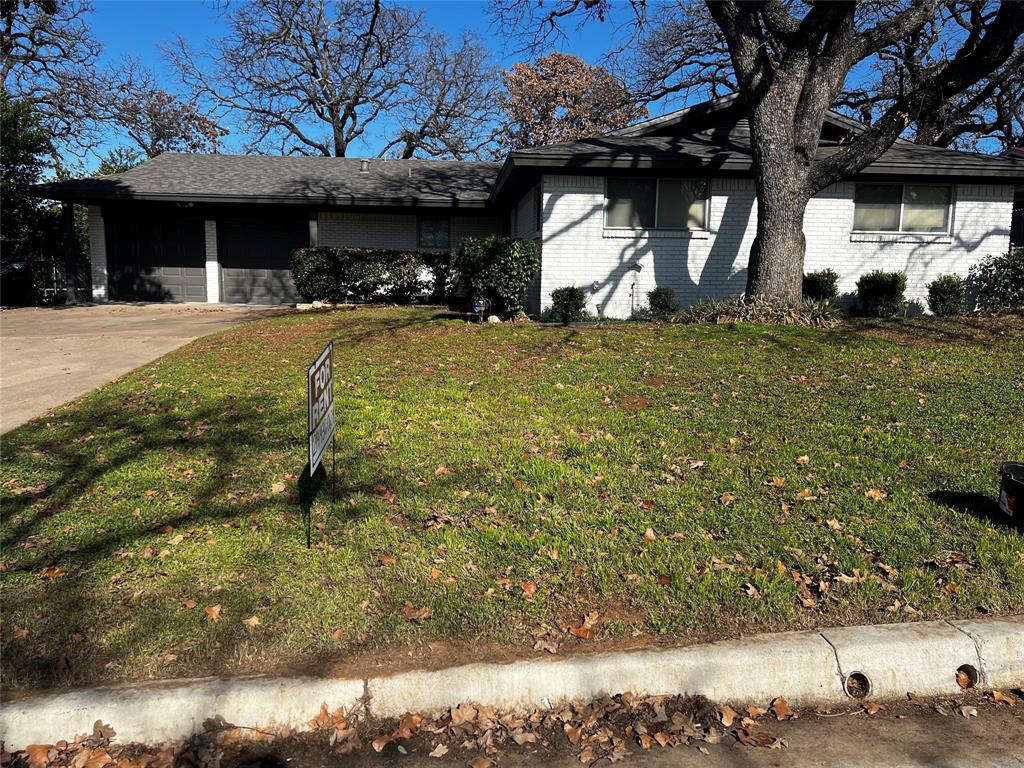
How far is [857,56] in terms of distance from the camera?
38.8ft

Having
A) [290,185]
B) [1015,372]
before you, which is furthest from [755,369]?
[290,185]

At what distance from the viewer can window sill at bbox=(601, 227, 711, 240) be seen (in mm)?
14523

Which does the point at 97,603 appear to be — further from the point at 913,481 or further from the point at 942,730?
the point at 913,481

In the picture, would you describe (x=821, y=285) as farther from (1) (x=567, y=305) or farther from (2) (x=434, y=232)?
(2) (x=434, y=232)

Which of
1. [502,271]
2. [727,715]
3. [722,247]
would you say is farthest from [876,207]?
[727,715]

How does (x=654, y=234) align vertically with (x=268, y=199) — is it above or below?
below

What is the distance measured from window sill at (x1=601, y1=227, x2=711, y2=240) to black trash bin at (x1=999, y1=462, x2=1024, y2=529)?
10813mm

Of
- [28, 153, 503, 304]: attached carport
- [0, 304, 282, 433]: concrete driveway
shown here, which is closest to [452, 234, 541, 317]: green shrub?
[0, 304, 282, 433]: concrete driveway

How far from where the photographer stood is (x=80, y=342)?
11.9 meters

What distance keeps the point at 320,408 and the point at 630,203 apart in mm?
11707

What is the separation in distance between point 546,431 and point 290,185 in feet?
55.8

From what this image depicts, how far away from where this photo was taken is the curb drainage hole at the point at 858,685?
322 cm

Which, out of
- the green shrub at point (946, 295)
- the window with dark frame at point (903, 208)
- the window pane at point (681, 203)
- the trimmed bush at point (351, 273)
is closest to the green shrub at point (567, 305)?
the window pane at point (681, 203)

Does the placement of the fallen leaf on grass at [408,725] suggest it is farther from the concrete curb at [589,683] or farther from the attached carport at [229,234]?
the attached carport at [229,234]
